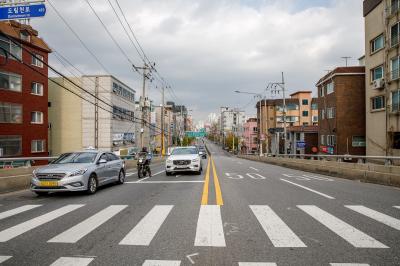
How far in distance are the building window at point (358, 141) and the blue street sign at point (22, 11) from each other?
34.2 m

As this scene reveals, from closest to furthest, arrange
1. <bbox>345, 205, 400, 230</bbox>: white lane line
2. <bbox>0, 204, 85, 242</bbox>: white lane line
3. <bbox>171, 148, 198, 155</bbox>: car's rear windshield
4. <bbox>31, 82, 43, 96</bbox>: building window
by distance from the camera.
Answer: <bbox>0, 204, 85, 242</bbox>: white lane line < <bbox>345, 205, 400, 230</bbox>: white lane line < <bbox>171, 148, 198, 155</bbox>: car's rear windshield < <bbox>31, 82, 43, 96</bbox>: building window

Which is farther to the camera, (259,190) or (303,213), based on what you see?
(259,190)

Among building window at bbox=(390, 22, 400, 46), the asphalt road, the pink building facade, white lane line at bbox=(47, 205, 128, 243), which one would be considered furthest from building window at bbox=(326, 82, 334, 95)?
the pink building facade

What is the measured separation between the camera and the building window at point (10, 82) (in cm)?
2951

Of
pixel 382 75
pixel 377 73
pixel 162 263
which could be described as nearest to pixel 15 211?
pixel 162 263

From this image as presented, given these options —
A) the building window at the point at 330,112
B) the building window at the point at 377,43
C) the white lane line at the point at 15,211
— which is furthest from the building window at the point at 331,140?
the white lane line at the point at 15,211

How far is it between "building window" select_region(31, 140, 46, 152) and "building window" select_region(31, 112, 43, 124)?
2.08 m

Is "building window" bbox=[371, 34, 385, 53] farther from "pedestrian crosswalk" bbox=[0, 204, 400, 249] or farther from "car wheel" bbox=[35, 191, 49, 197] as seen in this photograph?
"car wheel" bbox=[35, 191, 49, 197]

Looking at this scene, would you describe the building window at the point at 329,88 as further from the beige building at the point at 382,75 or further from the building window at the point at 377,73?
the building window at the point at 377,73

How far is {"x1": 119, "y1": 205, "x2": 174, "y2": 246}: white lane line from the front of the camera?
512cm

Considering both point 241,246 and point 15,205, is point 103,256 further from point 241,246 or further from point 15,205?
point 15,205

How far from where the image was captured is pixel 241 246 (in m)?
4.85

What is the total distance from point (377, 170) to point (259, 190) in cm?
645

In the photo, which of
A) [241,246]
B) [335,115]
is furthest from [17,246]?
[335,115]
